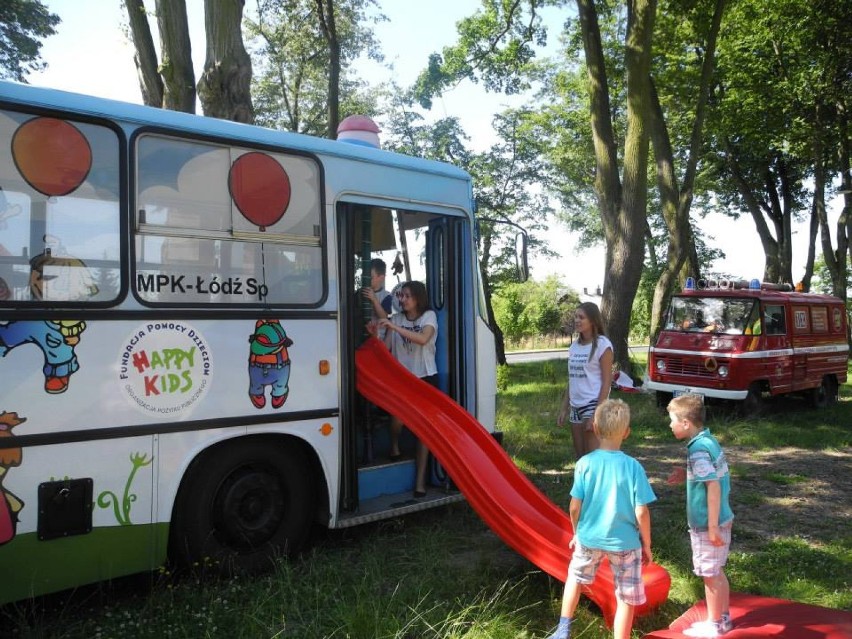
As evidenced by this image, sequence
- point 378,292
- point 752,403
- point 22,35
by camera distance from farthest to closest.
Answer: point 22,35 → point 752,403 → point 378,292

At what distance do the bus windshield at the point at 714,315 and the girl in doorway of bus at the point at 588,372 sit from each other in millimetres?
7327

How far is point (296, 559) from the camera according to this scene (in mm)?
5211

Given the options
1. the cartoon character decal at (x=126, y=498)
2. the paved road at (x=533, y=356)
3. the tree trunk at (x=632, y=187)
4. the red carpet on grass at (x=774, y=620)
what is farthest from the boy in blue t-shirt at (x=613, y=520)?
the paved road at (x=533, y=356)

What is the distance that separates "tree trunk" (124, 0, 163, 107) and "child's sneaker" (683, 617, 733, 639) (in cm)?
944

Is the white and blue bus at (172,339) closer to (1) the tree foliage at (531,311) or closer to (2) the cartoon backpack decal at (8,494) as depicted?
(2) the cartoon backpack decal at (8,494)

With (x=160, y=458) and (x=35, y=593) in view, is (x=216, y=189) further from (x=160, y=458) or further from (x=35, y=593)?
(x=35, y=593)

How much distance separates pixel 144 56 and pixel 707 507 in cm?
975

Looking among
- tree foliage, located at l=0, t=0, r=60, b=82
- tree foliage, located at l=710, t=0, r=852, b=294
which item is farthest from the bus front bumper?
tree foliage, located at l=0, t=0, r=60, b=82

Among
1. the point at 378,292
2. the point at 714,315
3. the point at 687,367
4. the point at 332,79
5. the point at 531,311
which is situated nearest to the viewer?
the point at 378,292

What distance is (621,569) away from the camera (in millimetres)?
3832

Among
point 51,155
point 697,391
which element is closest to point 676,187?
point 697,391

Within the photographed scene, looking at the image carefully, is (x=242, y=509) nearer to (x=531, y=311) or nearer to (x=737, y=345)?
(x=737, y=345)

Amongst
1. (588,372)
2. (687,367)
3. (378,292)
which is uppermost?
(378,292)

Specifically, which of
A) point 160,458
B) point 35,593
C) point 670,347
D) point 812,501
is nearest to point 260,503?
point 160,458
